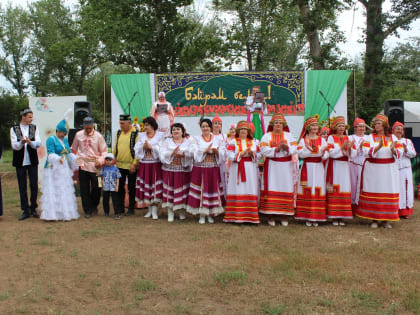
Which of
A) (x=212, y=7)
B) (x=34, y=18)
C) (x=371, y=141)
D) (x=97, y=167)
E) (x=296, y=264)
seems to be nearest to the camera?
(x=296, y=264)

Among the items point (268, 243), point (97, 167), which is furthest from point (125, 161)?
point (268, 243)

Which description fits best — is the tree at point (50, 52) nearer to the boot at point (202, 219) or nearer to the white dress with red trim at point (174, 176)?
the white dress with red trim at point (174, 176)

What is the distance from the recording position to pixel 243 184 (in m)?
5.80

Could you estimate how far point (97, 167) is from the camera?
6.32 m

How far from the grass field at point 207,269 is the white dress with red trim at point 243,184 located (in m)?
0.23

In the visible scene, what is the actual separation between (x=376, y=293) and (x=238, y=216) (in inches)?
109

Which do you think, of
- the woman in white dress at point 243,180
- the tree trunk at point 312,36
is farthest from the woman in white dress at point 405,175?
the tree trunk at point 312,36

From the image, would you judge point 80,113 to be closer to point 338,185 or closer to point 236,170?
point 236,170

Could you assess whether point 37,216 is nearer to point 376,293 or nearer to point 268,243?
point 268,243

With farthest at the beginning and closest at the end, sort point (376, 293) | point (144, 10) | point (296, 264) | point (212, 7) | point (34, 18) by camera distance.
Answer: point (34, 18), point (212, 7), point (144, 10), point (296, 264), point (376, 293)

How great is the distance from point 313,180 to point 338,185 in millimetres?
408

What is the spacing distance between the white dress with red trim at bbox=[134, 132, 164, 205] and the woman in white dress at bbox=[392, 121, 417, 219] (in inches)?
148

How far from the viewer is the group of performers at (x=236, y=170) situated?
226 inches

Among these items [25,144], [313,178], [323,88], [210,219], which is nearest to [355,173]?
[313,178]
